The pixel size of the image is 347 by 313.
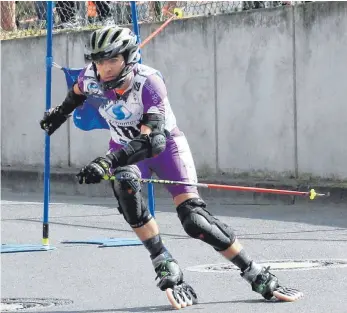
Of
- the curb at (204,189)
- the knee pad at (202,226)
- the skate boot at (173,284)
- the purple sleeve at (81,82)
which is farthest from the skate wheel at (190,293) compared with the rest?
the curb at (204,189)

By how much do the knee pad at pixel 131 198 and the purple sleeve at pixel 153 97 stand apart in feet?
1.32

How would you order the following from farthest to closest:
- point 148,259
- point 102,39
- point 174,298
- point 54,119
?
point 148,259 < point 54,119 < point 102,39 < point 174,298

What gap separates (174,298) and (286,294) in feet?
2.29

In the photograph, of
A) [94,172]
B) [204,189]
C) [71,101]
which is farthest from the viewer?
[204,189]

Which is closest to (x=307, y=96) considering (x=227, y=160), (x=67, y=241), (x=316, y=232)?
(x=227, y=160)

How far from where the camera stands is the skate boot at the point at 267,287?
7.34 meters

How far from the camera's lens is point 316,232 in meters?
11.1

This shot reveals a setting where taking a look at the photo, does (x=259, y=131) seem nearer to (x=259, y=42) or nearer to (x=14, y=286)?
(x=259, y=42)

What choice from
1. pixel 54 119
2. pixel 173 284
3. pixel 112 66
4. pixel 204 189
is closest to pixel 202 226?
pixel 173 284

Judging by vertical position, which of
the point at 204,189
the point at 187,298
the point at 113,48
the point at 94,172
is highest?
the point at 113,48

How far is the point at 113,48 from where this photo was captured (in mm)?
7328

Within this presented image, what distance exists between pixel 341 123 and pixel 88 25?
5000 millimetres

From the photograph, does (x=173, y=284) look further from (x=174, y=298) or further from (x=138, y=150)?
(x=138, y=150)

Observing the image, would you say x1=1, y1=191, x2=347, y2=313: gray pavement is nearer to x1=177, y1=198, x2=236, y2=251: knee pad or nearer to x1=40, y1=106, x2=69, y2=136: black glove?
x1=177, y1=198, x2=236, y2=251: knee pad
